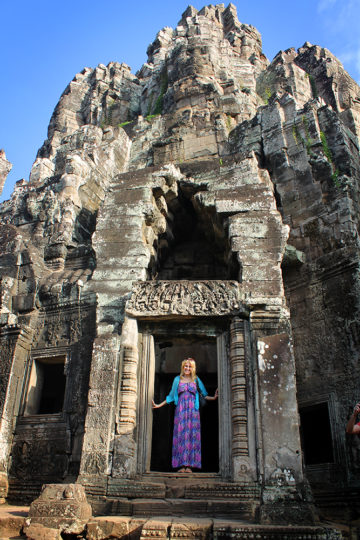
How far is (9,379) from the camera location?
9852mm

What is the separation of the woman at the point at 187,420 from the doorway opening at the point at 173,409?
167 centimetres

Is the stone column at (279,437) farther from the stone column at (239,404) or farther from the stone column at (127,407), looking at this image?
the stone column at (127,407)

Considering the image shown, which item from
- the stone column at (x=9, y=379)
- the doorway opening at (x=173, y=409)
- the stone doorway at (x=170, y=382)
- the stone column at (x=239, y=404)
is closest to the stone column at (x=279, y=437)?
the stone column at (x=239, y=404)

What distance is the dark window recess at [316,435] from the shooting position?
10.5m

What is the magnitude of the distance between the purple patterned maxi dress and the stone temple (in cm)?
45

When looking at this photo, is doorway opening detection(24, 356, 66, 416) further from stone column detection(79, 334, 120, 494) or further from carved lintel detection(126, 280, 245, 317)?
carved lintel detection(126, 280, 245, 317)

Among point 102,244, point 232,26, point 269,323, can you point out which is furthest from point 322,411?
point 232,26

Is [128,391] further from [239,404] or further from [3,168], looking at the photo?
[3,168]

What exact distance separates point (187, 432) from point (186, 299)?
2.56 meters

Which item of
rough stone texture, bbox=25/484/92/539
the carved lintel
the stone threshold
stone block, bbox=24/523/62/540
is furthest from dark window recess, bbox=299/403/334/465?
stone block, bbox=24/523/62/540

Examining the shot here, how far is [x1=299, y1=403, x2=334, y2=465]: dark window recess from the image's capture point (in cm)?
1052

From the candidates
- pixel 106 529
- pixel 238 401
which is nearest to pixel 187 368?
pixel 238 401

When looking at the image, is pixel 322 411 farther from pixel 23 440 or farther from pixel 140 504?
pixel 23 440

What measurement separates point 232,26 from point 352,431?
97.1 feet
